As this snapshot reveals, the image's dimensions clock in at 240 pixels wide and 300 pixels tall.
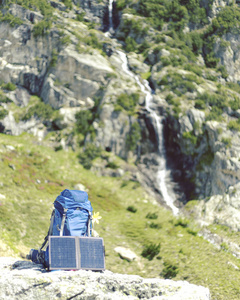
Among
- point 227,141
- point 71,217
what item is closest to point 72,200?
point 71,217

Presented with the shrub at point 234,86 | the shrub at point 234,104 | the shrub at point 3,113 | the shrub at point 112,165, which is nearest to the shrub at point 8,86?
the shrub at point 3,113

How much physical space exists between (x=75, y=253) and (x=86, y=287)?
1276 millimetres

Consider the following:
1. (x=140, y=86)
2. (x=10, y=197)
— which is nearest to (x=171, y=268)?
(x=10, y=197)

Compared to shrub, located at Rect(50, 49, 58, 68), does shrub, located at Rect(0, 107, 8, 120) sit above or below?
below

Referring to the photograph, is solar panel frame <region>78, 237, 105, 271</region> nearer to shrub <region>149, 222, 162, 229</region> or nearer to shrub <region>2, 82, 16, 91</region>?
shrub <region>149, 222, 162, 229</region>

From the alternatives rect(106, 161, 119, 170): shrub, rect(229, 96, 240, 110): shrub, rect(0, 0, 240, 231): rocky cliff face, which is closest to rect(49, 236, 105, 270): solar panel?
rect(0, 0, 240, 231): rocky cliff face

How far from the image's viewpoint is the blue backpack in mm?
7746

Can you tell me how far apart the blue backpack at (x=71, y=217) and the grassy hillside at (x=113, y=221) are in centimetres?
554

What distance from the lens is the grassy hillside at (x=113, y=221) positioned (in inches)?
558

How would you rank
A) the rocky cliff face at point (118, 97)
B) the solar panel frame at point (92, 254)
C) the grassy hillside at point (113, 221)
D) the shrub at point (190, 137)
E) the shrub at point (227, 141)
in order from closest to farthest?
the solar panel frame at point (92, 254) → the grassy hillside at point (113, 221) → the shrub at point (227, 141) → the rocky cliff face at point (118, 97) → the shrub at point (190, 137)

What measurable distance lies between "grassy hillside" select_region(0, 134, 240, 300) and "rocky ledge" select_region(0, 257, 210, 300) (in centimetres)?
705

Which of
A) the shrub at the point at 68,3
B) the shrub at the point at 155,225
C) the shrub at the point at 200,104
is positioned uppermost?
the shrub at the point at 68,3

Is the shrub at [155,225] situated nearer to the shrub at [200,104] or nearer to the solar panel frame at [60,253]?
the solar panel frame at [60,253]

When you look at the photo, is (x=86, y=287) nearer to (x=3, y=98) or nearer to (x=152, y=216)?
(x=152, y=216)
